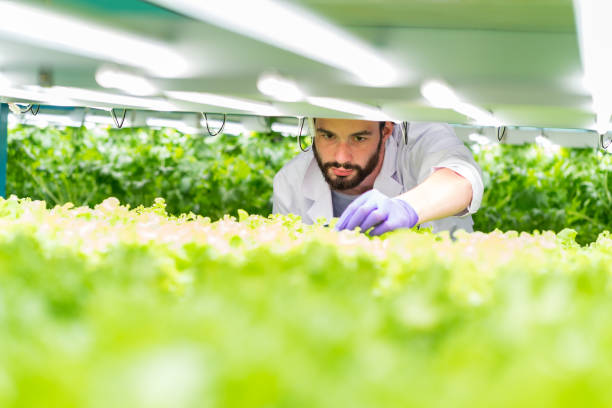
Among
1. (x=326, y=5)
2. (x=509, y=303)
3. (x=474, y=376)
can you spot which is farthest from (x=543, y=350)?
(x=326, y=5)

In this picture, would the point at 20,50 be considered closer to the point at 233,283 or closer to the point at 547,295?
the point at 233,283

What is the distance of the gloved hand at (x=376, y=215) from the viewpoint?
12.1 feet

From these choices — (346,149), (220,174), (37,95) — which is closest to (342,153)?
(346,149)

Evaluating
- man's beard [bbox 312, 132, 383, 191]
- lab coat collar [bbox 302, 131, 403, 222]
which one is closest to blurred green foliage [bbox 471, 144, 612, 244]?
lab coat collar [bbox 302, 131, 403, 222]

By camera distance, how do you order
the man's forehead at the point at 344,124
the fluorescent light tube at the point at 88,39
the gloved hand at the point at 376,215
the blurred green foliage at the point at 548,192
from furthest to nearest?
the blurred green foliage at the point at 548,192 < the man's forehead at the point at 344,124 < the gloved hand at the point at 376,215 < the fluorescent light tube at the point at 88,39

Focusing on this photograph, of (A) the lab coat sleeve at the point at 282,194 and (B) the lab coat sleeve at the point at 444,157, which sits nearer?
(B) the lab coat sleeve at the point at 444,157

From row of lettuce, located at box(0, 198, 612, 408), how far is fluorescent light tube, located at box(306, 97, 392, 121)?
5.89 feet

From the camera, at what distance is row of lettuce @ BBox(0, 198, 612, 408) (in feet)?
1.95

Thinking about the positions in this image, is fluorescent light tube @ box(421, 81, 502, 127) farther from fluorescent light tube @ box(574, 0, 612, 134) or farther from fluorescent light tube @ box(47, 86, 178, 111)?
fluorescent light tube @ box(47, 86, 178, 111)

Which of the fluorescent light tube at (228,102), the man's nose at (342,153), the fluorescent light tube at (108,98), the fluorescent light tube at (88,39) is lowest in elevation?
the man's nose at (342,153)

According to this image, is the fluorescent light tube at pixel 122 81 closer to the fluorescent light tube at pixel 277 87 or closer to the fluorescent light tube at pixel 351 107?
the fluorescent light tube at pixel 277 87

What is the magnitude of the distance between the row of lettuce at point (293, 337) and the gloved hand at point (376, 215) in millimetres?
2132

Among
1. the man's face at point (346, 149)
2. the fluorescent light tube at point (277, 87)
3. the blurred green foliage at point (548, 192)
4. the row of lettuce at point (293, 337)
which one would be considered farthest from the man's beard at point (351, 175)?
the blurred green foliage at point (548, 192)

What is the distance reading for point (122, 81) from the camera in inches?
117
